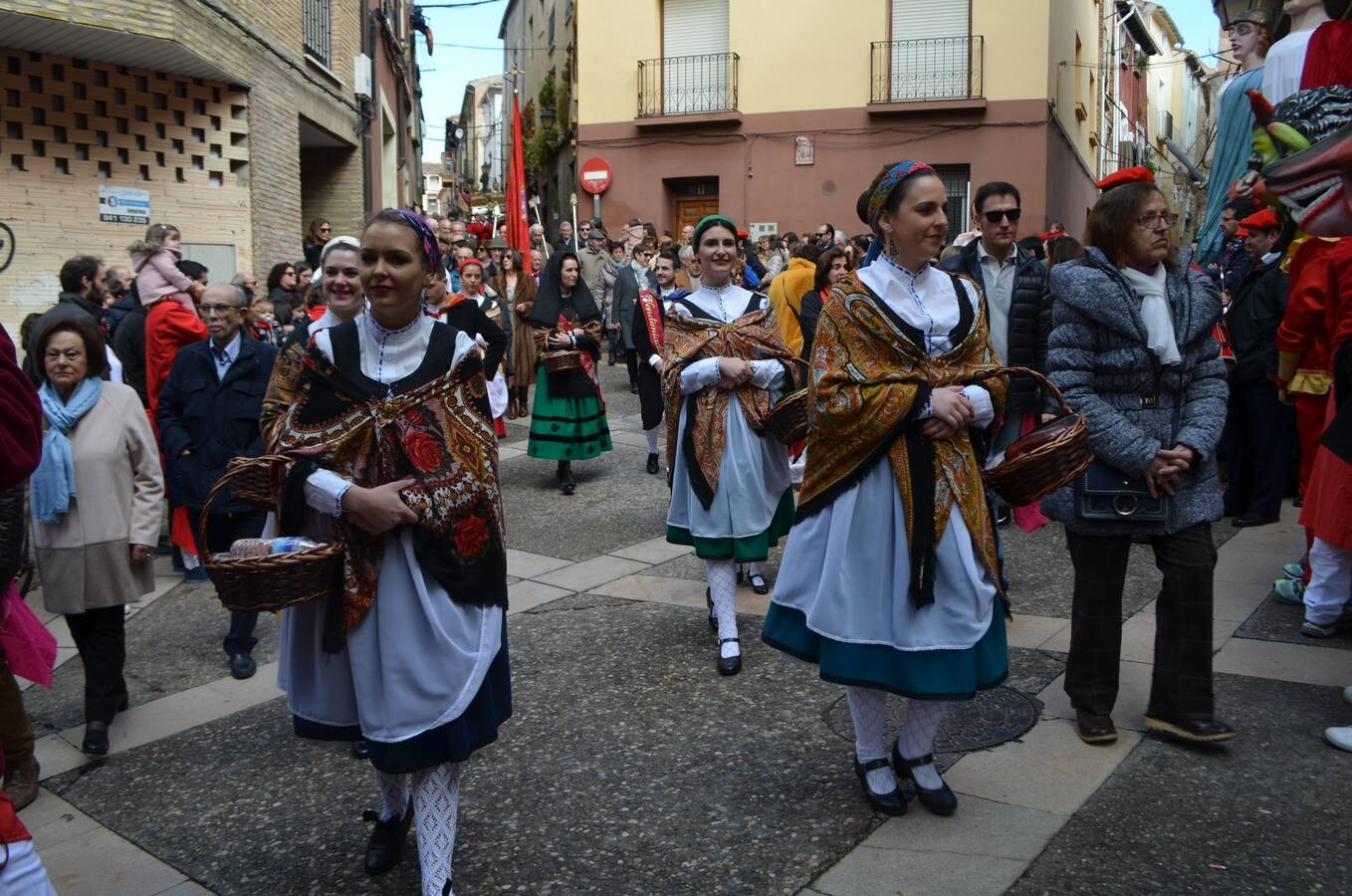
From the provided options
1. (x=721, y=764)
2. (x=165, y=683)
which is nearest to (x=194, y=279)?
(x=165, y=683)

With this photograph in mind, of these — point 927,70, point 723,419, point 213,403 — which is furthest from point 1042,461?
point 927,70

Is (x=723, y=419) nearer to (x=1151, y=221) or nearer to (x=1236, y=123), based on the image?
(x=1151, y=221)

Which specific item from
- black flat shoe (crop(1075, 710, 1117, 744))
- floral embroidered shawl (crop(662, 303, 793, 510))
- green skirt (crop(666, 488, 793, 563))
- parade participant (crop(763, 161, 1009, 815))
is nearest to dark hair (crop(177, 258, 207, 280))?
floral embroidered shawl (crop(662, 303, 793, 510))

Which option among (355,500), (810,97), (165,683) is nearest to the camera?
(355,500)

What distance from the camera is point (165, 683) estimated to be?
568 centimetres

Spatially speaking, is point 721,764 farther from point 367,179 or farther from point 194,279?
point 367,179

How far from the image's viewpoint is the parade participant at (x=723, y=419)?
565cm

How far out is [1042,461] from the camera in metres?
3.53

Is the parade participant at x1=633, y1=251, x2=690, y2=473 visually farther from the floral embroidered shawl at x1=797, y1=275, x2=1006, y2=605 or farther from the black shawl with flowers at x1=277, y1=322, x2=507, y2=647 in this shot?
the black shawl with flowers at x1=277, y1=322, x2=507, y2=647

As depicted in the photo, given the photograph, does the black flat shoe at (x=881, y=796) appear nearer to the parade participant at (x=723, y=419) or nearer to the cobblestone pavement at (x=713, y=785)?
the cobblestone pavement at (x=713, y=785)

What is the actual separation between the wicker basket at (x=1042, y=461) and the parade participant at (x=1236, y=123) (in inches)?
27.4

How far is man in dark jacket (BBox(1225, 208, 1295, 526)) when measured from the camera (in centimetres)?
802

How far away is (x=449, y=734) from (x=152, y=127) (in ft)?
37.9

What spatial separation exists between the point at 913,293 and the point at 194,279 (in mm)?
6105
